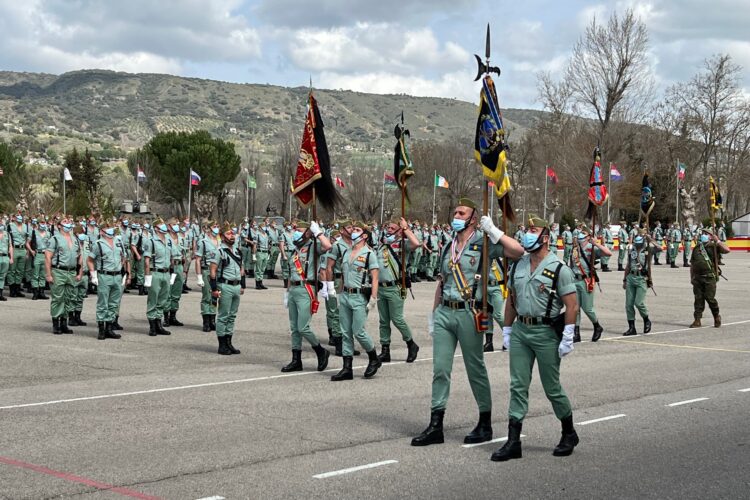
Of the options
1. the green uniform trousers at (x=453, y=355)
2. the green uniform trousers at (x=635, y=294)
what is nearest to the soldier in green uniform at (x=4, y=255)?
the green uniform trousers at (x=635, y=294)

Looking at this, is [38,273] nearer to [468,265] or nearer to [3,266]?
[3,266]

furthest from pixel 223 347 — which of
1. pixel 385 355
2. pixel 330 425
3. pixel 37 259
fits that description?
pixel 37 259

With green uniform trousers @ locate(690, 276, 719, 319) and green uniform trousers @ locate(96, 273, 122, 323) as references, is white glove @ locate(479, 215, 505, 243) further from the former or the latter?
green uniform trousers @ locate(690, 276, 719, 319)

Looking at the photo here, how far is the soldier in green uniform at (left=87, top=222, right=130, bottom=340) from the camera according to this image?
15.8 m

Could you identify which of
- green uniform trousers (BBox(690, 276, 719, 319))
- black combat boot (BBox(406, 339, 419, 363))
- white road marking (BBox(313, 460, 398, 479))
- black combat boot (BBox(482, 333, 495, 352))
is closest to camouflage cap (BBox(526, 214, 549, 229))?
white road marking (BBox(313, 460, 398, 479))

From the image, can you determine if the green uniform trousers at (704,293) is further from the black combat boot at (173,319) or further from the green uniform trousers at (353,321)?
the black combat boot at (173,319)

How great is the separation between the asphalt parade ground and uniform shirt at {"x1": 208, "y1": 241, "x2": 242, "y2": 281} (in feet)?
4.00

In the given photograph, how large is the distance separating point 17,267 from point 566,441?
19.7 m

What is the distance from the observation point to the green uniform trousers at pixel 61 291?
16453 millimetres

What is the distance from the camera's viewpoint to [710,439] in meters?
8.61

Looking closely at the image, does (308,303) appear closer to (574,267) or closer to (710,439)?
(710,439)

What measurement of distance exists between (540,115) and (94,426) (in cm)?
7224

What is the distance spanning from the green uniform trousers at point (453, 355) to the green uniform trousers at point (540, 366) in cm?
49

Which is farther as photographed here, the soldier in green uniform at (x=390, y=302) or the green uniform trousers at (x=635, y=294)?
the green uniform trousers at (x=635, y=294)
